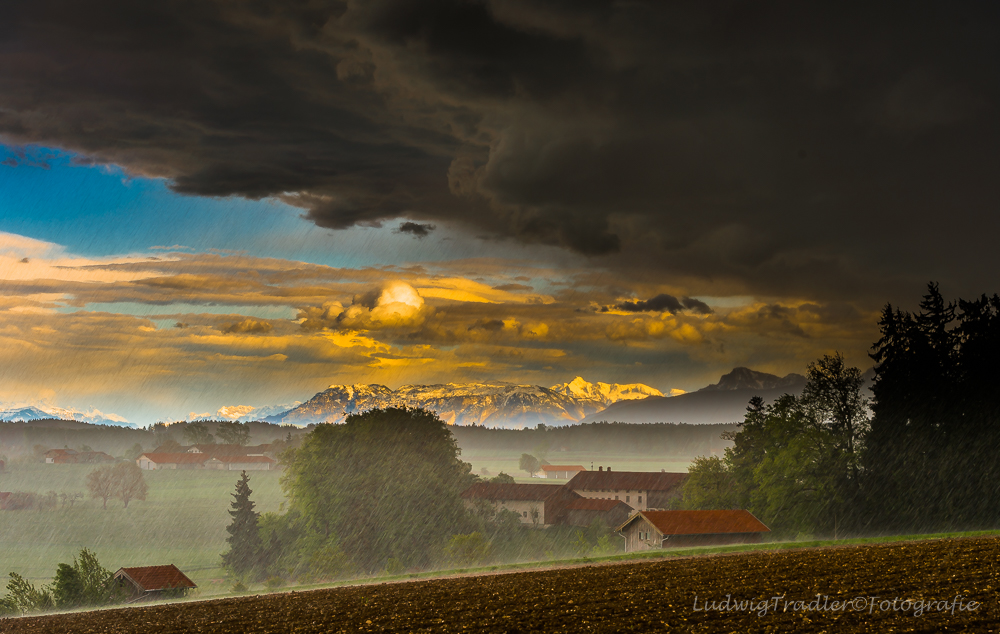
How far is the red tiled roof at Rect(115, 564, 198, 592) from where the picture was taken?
49.2m

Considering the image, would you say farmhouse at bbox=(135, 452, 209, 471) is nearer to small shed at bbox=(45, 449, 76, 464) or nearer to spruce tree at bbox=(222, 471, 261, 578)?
small shed at bbox=(45, 449, 76, 464)

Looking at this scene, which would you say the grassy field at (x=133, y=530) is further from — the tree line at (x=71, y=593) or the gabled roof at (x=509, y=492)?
the gabled roof at (x=509, y=492)

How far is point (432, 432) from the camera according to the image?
80.2m

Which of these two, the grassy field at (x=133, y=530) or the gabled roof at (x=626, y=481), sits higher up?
the gabled roof at (x=626, y=481)

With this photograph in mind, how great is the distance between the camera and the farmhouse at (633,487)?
101 meters

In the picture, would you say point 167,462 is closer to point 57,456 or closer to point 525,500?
point 57,456

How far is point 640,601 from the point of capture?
22344mm

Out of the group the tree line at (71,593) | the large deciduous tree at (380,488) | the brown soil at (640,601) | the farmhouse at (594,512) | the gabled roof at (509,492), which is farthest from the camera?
the gabled roof at (509,492)

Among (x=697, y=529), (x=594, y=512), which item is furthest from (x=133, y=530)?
(x=697, y=529)

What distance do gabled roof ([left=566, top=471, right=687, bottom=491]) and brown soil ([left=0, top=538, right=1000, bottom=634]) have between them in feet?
226

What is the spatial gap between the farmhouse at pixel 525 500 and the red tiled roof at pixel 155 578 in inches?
1572

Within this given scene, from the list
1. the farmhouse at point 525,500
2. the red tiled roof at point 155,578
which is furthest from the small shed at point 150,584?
the farmhouse at point 525,500

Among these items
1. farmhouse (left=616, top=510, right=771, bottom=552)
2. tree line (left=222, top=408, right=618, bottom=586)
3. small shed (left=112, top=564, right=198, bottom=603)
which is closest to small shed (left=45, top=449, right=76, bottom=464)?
tree line (left=222, top=408, right=618, bottom=586)

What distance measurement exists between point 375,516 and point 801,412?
40.1m
